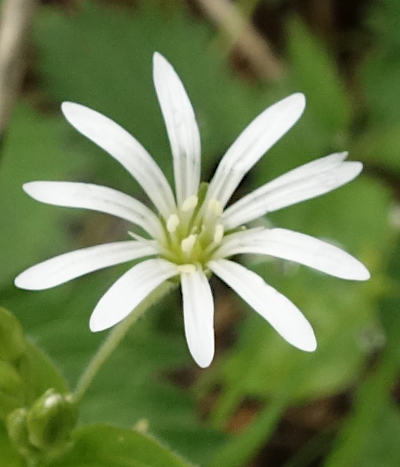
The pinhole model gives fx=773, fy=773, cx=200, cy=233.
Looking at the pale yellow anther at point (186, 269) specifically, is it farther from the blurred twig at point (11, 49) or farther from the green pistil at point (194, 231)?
the blurred twig at point (11, 49)

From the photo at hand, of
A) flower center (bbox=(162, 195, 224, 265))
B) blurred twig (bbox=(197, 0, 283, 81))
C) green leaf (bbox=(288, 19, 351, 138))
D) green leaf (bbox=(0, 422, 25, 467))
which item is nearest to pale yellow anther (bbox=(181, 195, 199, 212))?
flower center (bbox=(162, 195, 224, 265))

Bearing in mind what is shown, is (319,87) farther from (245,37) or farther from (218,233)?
(218,233)

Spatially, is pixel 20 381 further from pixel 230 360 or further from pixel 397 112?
pixel 397 112

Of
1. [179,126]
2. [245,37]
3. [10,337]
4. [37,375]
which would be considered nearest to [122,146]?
[179,126]

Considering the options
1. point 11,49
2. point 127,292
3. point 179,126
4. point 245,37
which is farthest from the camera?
point 245,37

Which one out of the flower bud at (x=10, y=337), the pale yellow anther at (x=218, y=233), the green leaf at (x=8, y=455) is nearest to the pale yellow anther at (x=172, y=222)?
the pale yellow anther at (x=218, y=233)

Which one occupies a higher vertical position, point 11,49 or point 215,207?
point 11,49

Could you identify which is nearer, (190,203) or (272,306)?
(272,306)
